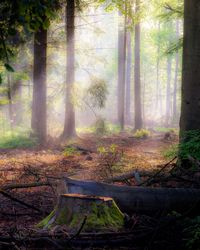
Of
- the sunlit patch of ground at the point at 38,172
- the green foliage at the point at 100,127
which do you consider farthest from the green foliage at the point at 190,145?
the green foliage at the point at 100,127

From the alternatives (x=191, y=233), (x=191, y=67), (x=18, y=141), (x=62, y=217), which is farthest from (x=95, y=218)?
(x=18, y=141)

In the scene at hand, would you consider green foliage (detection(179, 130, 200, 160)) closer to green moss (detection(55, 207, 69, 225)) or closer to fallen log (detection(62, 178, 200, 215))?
fallen log (detection(62, 178, 200, 215))

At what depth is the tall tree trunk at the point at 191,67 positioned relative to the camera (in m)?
7.40

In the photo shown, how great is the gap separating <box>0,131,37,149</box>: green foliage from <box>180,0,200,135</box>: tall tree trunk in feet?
25.8

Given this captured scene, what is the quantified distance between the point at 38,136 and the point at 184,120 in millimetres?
8309

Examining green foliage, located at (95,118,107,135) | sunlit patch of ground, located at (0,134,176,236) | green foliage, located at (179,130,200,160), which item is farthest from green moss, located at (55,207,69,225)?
green foliage, located at (95,118,107,135)

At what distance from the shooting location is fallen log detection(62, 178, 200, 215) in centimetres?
411

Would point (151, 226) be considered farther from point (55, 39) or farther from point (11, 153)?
point (55, 39)

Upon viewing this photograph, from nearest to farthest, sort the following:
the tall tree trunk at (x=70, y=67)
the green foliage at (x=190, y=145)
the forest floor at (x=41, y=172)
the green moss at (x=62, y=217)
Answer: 1. the green moss at (x=62, y=217)
2. the forest floor at (x=41, y=172)
3. the green foliage at (x=190, y=145)
4. the tall tree trunk at (x=70, y=67)

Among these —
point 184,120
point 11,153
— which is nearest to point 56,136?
point 11,153

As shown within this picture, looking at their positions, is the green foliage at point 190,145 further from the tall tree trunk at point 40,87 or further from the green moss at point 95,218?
the tall tree trunk at point 40,87

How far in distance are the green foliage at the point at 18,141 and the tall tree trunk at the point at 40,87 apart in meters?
0.44

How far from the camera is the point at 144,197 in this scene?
4.12 meters

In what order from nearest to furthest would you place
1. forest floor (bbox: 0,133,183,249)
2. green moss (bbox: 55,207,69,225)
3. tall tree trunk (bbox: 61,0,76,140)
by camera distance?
1. green moss (bbox: 55,207,69,225)
2. forest floor (bbox: 0,133,183,249)
3. tall tree trunk (bbox: 61,0,76,140)
